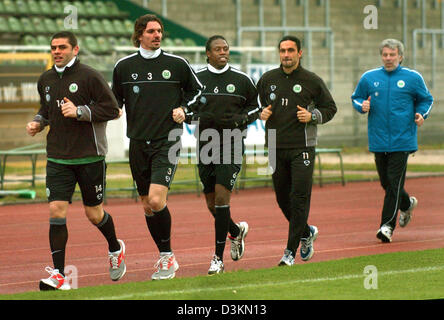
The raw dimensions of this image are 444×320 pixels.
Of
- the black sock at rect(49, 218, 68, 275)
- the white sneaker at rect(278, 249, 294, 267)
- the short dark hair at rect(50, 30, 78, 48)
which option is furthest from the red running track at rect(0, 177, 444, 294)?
the short dark hair at rect(50, 30, 78, 48)

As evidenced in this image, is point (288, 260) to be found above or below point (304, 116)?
below

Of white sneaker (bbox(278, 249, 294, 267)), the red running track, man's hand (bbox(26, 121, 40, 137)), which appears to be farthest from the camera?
the red running track

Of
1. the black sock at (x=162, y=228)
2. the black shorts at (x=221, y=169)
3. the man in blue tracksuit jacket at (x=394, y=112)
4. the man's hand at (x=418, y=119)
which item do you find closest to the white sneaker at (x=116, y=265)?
the black sock at (x=162, y=228)

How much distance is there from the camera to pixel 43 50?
27891mm

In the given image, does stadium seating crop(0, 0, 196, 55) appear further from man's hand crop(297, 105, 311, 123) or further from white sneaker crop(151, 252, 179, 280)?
white sneaker crop(151, 252, 179, 280)

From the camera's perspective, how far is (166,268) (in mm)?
9539

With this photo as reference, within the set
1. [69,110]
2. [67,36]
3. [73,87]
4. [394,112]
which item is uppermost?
[67,36]

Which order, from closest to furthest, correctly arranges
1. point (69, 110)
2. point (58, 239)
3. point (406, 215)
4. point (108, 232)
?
point (69, 110) < point (58, 239) < point (108, 232) < point (406, 215)

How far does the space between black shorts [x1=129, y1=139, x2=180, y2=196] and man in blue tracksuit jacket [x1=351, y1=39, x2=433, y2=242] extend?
347 cm

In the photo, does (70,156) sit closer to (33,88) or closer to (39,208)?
(39,208)

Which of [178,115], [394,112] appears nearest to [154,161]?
[178,115]

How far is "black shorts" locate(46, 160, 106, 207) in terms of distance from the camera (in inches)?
363

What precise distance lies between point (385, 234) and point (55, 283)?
466cm

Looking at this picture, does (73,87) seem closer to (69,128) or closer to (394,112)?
(69,128)
